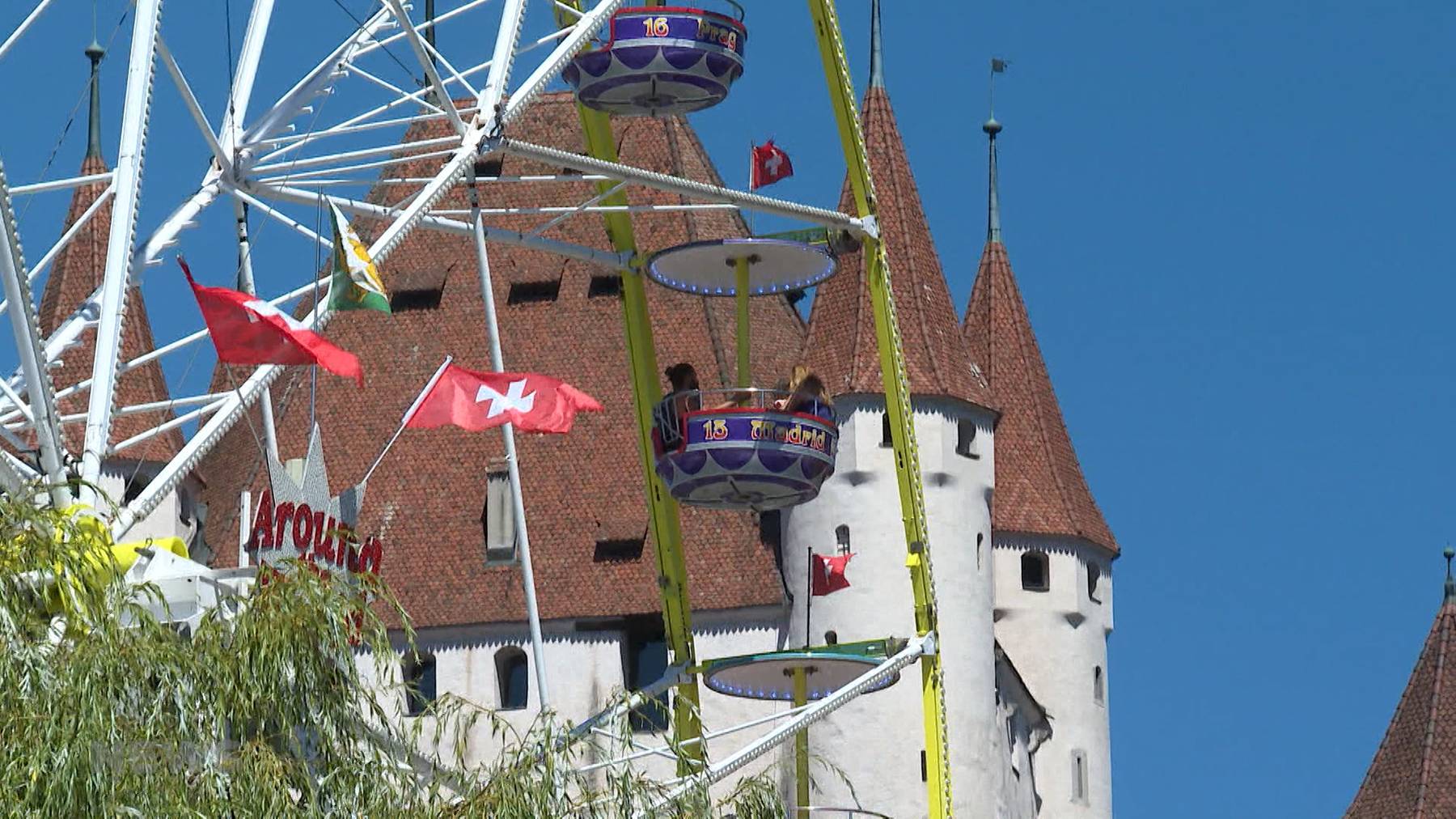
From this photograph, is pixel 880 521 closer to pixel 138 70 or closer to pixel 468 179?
pixel 468 179

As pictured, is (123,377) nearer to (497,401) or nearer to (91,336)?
(91,336)

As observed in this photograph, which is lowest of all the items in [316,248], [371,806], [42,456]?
[371,806]

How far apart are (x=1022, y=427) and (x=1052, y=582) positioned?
279 centimetres

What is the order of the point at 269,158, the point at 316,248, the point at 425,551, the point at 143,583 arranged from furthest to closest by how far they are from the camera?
the point at 425,551, the point at 269,158, the point at 316,248, the point at 143,583

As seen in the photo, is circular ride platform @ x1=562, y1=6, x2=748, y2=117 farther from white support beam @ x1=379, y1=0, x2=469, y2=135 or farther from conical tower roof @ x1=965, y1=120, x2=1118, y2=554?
conical tower roof @ x1=965, y1=120, x2=1118, y2=554

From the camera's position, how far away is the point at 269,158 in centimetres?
3334

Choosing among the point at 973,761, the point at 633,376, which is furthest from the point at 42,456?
the point at 973,761

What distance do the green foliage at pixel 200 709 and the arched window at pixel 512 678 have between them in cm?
2595

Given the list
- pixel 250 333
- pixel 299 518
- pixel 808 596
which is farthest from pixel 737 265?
pixel 250 333

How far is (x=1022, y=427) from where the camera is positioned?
58.3m

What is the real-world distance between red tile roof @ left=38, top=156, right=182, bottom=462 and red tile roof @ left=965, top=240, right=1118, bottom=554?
1109 centimetres

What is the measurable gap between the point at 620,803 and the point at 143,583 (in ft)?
13.1

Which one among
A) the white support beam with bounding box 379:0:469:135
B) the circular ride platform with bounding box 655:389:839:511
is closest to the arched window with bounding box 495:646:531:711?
the circular ride platform with bounding box 655:389:839:511

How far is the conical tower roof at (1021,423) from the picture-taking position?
186ft
